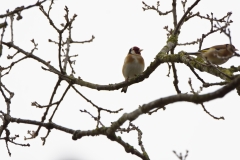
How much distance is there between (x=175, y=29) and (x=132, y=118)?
296cm

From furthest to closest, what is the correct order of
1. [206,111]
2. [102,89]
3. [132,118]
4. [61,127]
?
[102,89]
[206,111]
[61,127]
[132,118]

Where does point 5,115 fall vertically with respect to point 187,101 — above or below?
above

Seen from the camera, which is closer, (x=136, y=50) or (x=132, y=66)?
(x=132, y=66)

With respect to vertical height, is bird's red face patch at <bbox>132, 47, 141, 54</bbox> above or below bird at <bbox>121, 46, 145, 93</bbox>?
above

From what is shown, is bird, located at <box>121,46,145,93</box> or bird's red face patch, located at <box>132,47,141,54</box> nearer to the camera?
bird, located at <box>121,46,145,93</box>

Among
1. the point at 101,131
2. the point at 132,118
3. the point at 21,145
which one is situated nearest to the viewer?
the point at 132,118

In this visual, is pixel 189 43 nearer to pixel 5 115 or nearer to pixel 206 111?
pixel 206 111

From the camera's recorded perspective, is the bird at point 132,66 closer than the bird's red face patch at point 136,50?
Yes

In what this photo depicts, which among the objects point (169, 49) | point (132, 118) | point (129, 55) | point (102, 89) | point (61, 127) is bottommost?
point (132, 118)

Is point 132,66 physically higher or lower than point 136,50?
lower

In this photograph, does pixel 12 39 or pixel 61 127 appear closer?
pixel 61 127

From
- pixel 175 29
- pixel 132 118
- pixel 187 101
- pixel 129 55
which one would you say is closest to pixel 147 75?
pixel 175 29

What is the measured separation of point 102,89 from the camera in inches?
204

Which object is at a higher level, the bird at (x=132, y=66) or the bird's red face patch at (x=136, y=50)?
the bird's red face patch at (x=136, y=50)
